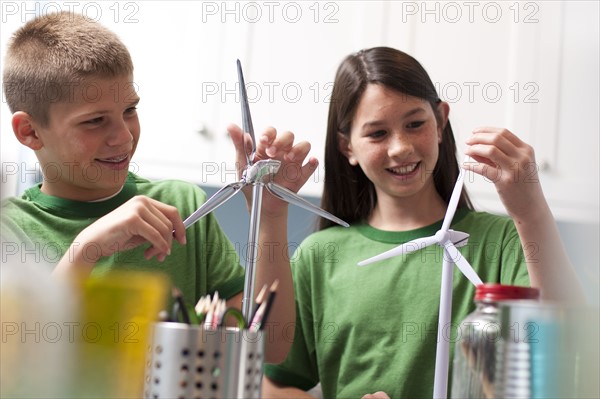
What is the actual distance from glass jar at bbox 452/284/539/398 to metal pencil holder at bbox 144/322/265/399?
19 centimetres

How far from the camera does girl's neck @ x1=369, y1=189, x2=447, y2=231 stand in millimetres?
1525

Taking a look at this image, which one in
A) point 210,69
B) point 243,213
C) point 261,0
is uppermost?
point 261,0

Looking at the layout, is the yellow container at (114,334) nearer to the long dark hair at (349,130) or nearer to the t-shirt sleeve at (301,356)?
the t-shirt sleeve at (301,356)

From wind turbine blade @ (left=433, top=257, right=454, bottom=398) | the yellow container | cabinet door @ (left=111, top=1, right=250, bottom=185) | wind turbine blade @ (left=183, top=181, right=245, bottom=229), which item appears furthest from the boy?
cabinet door @ (left=111, top=1, right=250, bottom=185)

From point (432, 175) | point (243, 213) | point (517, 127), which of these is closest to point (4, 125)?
point (243, 213)

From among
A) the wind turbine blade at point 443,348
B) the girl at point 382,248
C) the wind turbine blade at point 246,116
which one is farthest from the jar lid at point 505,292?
the girl at point 382,248

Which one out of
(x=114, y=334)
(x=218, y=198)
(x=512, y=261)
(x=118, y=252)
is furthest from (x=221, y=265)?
(x=114, y=334)

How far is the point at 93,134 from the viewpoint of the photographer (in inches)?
49.7

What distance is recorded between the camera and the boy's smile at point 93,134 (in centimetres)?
126

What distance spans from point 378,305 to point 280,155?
17.2 inches

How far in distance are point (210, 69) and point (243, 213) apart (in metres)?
0.49

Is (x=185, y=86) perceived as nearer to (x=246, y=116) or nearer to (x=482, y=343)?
(x=246, y=116)

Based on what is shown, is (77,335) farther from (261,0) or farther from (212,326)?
(261,0)

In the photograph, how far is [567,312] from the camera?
0.64 meters
